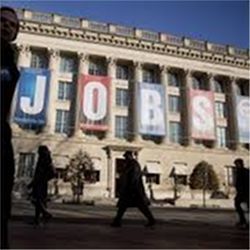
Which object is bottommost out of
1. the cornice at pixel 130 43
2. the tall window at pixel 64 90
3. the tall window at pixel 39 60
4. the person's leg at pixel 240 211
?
the person's leg at pixel 240 211

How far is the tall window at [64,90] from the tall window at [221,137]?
662 inches

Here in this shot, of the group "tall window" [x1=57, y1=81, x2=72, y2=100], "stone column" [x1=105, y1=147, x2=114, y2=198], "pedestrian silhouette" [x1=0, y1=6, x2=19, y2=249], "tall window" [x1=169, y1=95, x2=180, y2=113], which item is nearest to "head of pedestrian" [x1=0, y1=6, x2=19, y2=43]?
"pedestrian silhouette" [x1=0, y1=6, x2=19, y2=249]

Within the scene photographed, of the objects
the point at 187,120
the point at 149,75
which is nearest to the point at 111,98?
the point at 149,75

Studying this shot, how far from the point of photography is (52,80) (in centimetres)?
4931

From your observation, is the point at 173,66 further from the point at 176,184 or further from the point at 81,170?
the point at 81,170

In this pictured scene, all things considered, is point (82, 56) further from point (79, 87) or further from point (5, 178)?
point (5, 178)

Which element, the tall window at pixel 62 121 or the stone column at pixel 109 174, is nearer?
the stone column at pixel 109 174

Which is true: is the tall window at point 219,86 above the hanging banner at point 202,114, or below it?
above

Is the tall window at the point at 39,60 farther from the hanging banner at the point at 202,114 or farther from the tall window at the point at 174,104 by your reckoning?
the hanging banner at the point at 202,114

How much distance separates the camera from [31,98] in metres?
42.5

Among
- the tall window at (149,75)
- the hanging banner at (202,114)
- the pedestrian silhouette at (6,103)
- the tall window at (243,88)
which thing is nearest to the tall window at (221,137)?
the tall window at (243,88)

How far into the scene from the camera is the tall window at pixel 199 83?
57062 mm

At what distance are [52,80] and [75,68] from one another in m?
3.27

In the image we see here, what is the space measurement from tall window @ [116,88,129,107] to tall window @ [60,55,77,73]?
16.1ft
